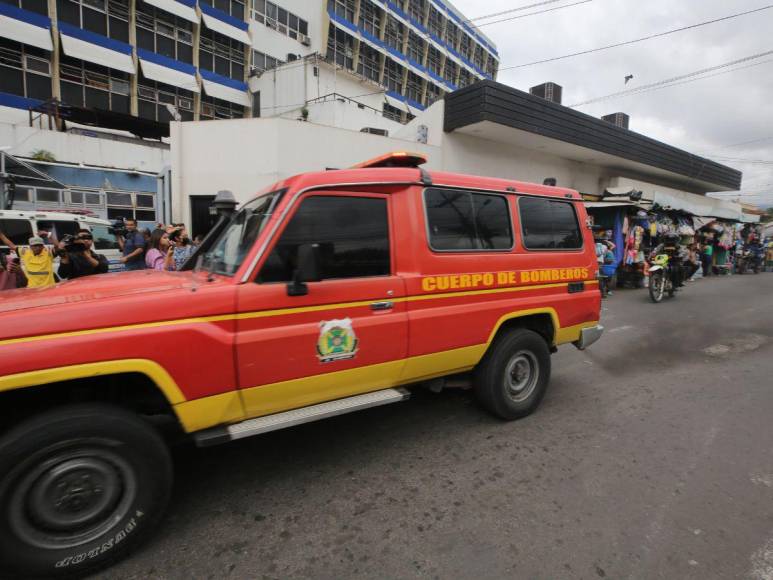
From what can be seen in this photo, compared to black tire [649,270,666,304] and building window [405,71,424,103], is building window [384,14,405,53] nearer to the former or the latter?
building window [405,71,424,103]

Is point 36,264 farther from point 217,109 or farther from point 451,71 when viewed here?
point 451,71

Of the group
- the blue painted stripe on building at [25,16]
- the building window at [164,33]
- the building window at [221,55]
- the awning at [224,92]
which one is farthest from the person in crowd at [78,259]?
the building window at [221,55]

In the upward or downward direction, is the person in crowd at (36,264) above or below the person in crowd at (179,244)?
below

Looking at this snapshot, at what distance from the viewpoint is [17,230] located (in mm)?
8141

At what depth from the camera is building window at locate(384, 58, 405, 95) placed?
1352 inches

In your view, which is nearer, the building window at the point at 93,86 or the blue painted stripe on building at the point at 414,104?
the building window at the point at 93,86

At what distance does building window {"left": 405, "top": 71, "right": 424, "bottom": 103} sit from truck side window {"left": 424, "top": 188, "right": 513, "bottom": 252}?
124ft

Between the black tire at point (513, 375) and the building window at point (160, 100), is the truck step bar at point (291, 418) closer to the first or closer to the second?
the black tire at point (513, 375)

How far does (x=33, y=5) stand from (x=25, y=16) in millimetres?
734

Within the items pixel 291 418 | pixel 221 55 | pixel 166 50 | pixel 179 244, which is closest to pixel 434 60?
pixel 221 55

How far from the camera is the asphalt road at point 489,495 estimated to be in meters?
2.14

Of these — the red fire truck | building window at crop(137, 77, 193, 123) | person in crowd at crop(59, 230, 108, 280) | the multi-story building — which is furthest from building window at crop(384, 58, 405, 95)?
the red fire truck

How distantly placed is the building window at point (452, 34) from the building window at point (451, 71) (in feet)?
5.39

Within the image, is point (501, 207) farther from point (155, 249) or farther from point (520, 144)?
point (520, 144)
